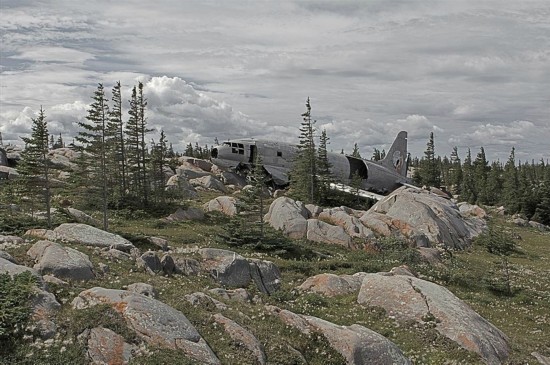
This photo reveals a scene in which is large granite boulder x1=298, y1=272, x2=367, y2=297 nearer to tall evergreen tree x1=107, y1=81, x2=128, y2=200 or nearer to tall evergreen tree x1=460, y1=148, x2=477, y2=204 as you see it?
tall evergreen tree x1=107, y1=81, x2=128, y2=200

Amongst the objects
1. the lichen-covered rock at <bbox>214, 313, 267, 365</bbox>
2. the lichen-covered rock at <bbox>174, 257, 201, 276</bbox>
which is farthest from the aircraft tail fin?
the lichen-covered rock at <bbox>214, 313, 267, 365</bbox>

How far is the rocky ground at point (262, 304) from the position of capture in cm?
1159

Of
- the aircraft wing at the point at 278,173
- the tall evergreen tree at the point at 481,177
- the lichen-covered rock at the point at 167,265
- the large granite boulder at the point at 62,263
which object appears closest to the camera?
the large granite boulder at the point at 62,263

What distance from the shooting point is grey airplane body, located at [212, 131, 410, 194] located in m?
69.3

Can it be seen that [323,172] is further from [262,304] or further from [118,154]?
[262,304]

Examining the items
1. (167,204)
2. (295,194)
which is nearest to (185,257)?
(167,204)

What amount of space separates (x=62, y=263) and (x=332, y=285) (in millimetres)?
12193

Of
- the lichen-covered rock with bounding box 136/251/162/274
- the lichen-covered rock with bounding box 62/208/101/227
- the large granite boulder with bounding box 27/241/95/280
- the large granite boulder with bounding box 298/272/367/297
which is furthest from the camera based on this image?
the lichen-covered rock with bounding box 62/208/101/227

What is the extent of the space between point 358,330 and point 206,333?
498 cm

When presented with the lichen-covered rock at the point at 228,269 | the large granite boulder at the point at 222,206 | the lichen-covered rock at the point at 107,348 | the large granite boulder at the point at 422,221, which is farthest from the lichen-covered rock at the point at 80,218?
the lichen-covered rock at the point at 107,348

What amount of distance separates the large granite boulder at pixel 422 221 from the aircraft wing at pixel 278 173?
21214 millimetres

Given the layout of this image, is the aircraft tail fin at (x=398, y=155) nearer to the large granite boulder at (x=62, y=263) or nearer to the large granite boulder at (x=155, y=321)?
the large granite boulder at (x=62, y=263)

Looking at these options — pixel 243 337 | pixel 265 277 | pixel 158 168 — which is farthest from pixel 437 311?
pixel 158 168

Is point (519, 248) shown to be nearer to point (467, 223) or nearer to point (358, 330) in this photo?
point (467, 223)
